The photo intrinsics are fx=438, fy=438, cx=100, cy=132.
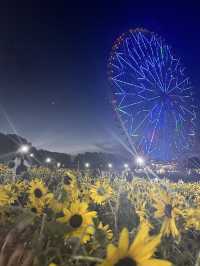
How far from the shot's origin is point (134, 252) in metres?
1.16

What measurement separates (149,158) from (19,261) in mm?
19034

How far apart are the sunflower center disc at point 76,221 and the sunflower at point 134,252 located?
3.87ft

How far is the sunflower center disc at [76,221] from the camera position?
235 cm

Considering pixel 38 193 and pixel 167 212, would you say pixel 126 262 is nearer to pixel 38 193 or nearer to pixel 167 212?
pixel 167 212

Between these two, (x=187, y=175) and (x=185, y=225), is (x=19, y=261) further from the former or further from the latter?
(x=187, y=175)

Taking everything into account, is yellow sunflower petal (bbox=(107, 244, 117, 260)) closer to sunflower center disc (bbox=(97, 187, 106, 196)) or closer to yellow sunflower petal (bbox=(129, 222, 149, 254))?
yellow sunflower petal (bbox=(129, 222, 149, 254))

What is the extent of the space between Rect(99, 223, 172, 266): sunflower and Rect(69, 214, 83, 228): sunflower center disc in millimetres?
1179

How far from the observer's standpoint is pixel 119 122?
62.5ft

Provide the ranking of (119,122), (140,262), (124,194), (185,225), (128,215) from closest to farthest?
(140,262) < (185,225) < (128,215) < (124,194) < (119,122)

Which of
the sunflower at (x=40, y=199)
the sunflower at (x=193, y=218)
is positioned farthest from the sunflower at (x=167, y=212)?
the sunflower at (x=40, y=199)

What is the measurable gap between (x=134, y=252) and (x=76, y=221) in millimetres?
1244

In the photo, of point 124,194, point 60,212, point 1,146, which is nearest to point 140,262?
point 60,212

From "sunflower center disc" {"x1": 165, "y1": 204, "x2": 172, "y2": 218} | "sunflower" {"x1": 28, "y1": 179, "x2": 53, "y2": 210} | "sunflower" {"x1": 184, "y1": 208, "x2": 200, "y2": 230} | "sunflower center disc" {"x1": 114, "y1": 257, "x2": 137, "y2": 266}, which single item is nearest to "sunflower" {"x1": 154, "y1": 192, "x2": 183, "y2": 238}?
"sunflower center disc" {"x1": 165, "y1": 204, "x2": 172, "y2": 218}

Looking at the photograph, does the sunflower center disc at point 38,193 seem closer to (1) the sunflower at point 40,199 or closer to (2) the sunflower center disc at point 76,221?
(1) the sunflower at point 40,199
